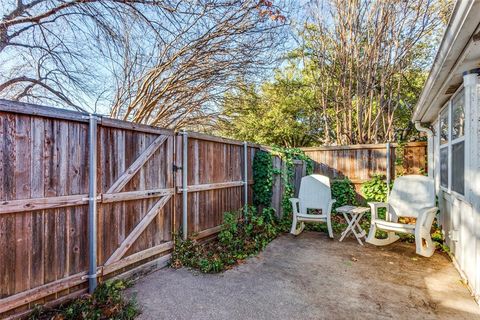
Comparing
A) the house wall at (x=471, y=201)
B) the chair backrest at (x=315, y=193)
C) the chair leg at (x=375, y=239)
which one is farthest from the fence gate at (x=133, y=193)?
the house wall at (x=471, y=201)

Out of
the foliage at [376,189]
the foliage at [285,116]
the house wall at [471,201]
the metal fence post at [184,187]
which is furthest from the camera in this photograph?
the foliage at [285,116]

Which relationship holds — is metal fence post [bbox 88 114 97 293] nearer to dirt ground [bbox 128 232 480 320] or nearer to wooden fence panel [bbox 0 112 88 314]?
wooden fence panel [bbox 0 112 88 314]

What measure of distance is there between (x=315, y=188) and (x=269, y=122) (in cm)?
546

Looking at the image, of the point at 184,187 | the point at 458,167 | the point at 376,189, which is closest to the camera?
the point at 458,167

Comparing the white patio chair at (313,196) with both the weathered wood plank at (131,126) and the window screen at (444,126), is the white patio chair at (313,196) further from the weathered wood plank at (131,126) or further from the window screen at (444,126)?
the weathered wood plank at (131,126)

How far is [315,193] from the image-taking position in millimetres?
4789

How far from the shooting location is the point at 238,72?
5.32 m

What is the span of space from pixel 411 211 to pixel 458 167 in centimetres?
129

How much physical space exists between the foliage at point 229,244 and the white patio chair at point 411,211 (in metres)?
1.68

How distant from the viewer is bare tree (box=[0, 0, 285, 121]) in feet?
12.6

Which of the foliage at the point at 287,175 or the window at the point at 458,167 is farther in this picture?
the foliage at the point at 287,175

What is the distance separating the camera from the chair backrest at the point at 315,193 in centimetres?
471

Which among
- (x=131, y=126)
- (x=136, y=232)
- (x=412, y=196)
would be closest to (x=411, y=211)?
(x=412, y=196)

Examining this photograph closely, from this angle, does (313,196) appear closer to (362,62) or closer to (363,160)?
(363,160)
